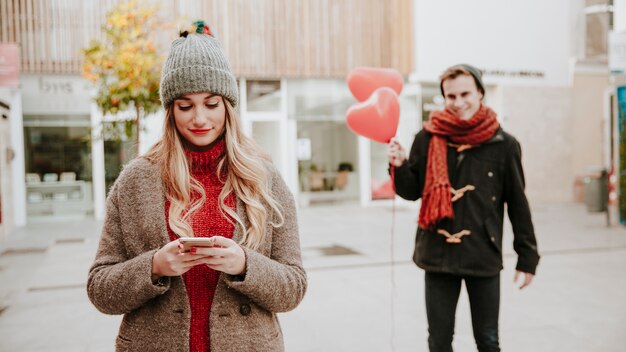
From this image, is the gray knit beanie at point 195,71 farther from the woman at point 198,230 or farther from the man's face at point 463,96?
the man's face at point 463,96

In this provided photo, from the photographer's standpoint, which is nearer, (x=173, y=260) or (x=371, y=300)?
(x=173, y=260)

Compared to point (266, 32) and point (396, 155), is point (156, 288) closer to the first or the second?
point (396, 155)

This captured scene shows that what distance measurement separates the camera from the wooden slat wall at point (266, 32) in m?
14.5

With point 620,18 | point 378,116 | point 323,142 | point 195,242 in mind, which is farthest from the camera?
point 323,142

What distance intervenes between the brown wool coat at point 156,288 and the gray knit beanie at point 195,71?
0.90ft

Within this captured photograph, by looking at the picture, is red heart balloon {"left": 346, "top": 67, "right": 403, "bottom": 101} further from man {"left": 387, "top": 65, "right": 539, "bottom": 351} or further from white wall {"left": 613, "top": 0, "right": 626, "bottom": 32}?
white wall {"left": 613, "top": 0, "right": 626, "bottom": 32}

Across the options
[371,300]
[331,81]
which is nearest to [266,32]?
[331,81]

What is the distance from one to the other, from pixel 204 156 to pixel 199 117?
14 cm

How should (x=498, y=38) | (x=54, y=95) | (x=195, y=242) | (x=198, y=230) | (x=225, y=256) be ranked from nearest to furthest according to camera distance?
(x=195, y=242), (x=225, y=256), (x=198, y=230), (x=54, y=95), (x=498, y=38)

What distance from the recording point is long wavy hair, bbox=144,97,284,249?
179 centimetres

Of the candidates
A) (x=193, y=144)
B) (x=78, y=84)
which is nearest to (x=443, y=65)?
(x=78, y=84)

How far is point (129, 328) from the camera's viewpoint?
1784mm

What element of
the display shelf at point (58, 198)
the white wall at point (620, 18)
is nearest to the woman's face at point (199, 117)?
the white wall at point (620, 18)

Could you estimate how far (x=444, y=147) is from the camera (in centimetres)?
318
